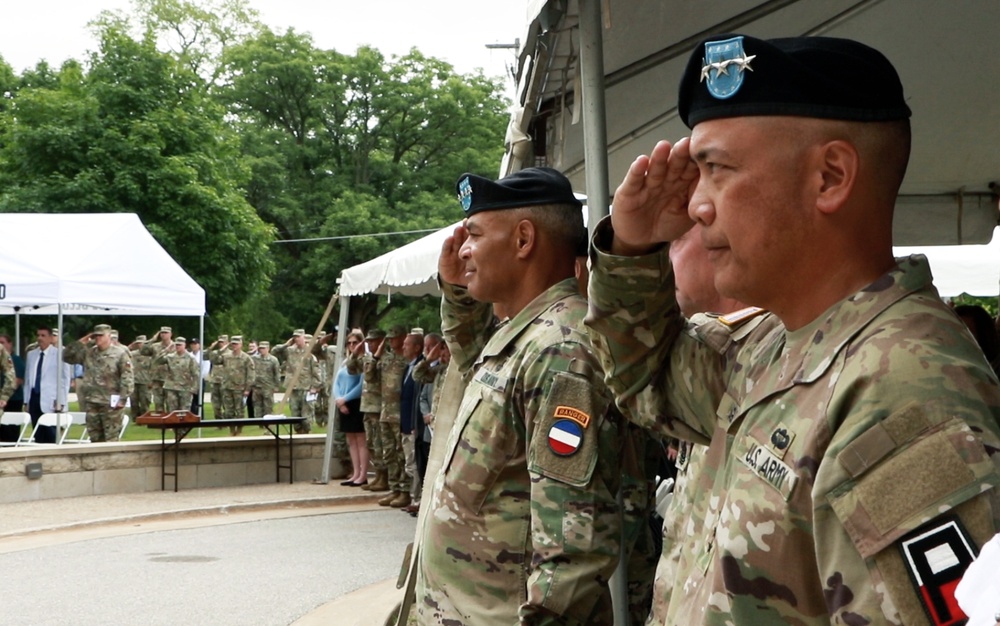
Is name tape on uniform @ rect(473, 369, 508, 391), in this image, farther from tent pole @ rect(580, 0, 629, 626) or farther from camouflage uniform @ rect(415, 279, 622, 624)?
tent pole @ rect(580, 0, 629, 626)

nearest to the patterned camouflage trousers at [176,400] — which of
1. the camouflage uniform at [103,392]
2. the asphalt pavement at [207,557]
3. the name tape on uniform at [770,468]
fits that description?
the camouflage uniform at [103,392]

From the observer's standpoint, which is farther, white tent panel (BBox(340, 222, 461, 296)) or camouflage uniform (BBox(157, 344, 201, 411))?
camouflage uniform (BBox(157, 344, 201, 411))

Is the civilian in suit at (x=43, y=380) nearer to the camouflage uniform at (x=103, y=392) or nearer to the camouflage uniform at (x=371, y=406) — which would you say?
the camouflage uniform at (x=103, y=392)

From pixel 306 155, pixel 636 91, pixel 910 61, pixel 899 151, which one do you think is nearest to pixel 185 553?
pixel 636 91

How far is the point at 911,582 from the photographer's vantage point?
124 cm

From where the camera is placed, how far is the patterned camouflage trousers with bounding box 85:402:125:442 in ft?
63.0

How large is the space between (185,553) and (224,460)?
463 cm

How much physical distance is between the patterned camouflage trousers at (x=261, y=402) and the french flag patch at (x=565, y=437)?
893 inches

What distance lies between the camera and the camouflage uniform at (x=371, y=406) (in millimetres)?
13695

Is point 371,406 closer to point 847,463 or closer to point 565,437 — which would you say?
point 565,437

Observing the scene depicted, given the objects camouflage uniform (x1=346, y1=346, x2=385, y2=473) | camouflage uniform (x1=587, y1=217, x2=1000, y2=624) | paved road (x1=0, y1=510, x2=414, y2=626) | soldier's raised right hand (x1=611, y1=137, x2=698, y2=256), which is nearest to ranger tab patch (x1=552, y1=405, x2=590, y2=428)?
soldier's raised right hand (x1=611, y1=137, x2=698, y2=256)

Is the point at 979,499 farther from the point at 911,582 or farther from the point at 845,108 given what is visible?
the point at 845,108

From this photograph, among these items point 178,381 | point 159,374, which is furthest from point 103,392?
point 159,374

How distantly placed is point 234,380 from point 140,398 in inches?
85.3
